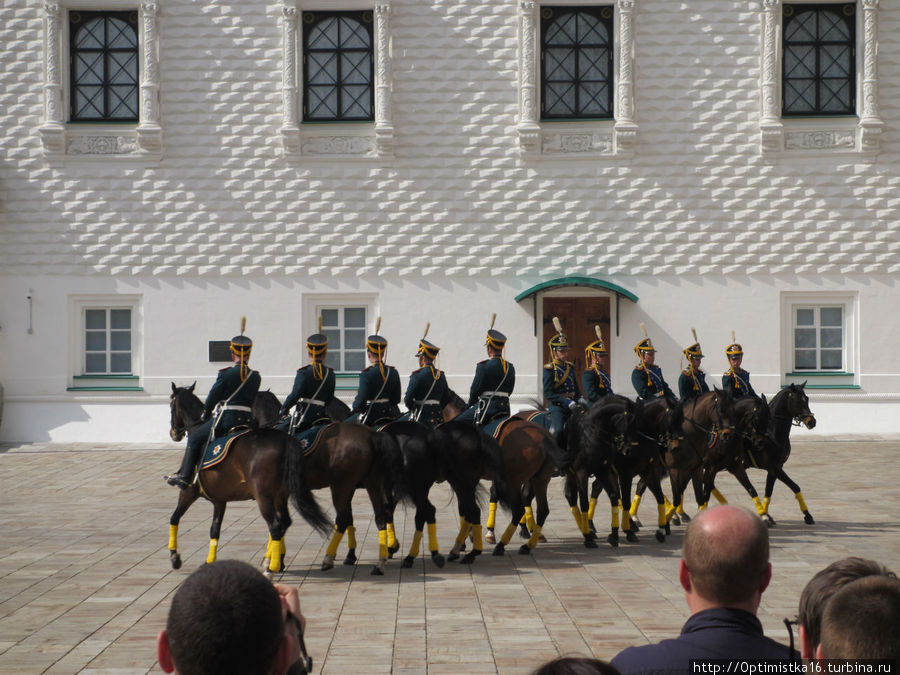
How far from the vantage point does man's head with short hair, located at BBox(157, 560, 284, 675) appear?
2.60 meters

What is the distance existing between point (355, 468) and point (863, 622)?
8506 millimetres

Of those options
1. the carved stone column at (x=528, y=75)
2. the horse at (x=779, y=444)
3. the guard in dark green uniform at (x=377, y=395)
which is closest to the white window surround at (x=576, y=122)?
the carved stone column at (x=528, y=75)

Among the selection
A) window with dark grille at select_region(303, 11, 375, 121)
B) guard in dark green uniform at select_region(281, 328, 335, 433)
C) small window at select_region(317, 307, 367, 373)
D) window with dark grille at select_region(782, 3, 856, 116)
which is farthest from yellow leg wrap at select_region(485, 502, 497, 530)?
window with dark grille at select_region(782, 3, 856, 116)

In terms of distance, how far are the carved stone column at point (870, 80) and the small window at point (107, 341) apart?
49.7ft

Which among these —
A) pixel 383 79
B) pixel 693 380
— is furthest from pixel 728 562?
pixel 383 79

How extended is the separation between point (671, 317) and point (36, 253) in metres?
12.8

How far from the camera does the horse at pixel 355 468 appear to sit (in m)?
11.1

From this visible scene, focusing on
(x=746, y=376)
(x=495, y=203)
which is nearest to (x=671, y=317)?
(x=495, y=203)

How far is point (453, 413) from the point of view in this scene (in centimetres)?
1282

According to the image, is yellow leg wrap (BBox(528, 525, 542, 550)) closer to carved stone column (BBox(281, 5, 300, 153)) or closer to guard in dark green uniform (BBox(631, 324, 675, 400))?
guard in dark green uniform (BBox(631, 324, 675, 400))

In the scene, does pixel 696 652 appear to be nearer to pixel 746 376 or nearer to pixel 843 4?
pixel 746 376

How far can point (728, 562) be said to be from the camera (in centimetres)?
334

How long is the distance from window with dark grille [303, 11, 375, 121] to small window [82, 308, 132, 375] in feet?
18.4

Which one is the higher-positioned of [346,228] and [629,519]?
[346,228]
